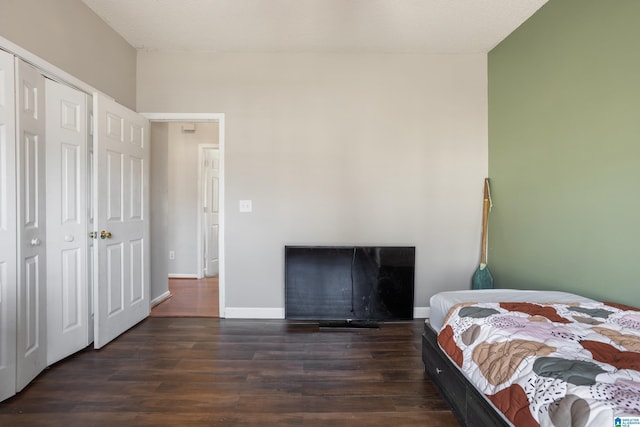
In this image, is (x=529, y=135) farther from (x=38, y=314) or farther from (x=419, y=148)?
(x=38, y=314)

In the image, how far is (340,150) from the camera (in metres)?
3.10

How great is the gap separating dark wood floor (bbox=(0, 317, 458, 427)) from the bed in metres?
0.36

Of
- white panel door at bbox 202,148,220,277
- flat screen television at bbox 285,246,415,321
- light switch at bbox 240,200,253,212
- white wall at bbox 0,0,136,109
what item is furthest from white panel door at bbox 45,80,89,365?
white panel door at bbox 202,148,220,277

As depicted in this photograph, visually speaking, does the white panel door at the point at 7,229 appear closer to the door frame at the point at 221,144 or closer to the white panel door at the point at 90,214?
the white panel door at the point at 90,214

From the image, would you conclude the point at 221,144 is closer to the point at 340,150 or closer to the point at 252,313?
the point at 340,150

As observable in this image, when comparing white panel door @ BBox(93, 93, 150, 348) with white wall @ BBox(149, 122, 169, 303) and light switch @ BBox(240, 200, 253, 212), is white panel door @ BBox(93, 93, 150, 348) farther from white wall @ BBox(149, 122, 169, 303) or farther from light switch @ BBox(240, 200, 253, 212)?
light switch @ BBox(240, 200, 253, 212)

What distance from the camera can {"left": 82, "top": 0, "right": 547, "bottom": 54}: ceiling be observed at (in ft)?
7.81

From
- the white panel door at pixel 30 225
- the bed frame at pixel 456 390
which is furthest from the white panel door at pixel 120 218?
the bed frame at pixel 456 390

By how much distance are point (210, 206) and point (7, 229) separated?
3.38m

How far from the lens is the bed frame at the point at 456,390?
4.13ft

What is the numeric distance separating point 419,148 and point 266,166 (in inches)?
65.6

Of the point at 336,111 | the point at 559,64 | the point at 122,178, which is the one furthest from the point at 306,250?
the point at 559,64

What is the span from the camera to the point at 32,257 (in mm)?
1914

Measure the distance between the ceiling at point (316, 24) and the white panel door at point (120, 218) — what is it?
81 cm
